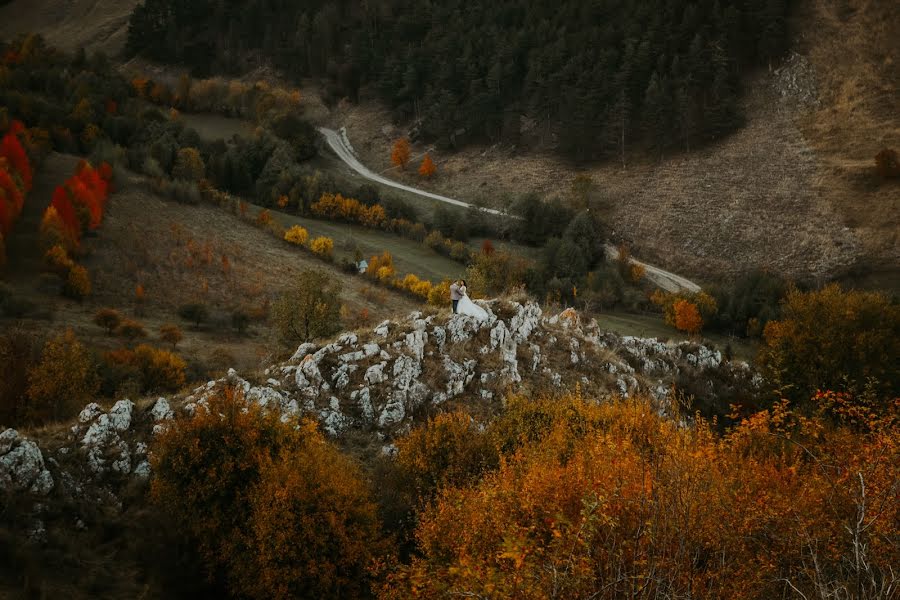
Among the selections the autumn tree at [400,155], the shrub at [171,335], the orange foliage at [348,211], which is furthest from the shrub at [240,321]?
the autumn tree at [400,155]

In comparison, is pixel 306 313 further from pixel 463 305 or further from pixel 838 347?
pixel 838 347

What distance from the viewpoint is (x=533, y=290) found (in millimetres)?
93812

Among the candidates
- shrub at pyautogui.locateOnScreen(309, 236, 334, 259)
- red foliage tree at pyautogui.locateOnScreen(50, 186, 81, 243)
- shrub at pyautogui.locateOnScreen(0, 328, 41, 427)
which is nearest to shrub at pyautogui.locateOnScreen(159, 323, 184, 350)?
shrub at pyautogui.locateOnScreen(0, 328, 41, 427)

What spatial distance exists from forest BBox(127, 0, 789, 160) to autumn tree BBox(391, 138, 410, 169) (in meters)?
7.81

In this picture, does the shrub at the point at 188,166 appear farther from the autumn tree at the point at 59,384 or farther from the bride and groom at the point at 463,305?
the bride and groom at the point at 463,305

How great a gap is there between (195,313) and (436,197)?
6966cm

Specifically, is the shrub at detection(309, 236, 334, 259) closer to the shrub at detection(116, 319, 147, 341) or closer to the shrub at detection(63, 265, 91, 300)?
the shrub at detection(63, 265, 91, 300)

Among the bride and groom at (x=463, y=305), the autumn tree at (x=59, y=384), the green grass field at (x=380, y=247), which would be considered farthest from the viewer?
the green grass field at (x=380, y=247)

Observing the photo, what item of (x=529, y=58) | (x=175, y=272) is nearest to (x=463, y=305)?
(x=175, y=272)

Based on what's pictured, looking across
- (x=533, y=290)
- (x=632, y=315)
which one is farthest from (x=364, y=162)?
(x=632, y=315)

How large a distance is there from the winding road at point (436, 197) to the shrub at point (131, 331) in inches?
2781

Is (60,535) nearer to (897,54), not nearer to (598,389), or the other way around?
(598,389)

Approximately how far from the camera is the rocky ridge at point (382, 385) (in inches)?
915

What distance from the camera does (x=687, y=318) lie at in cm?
8138
